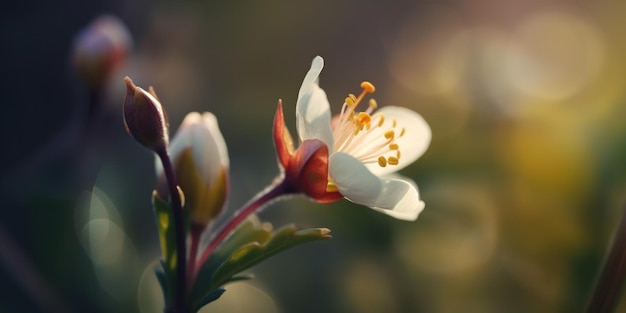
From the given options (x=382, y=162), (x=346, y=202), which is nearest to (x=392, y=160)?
(x=382, y=162)

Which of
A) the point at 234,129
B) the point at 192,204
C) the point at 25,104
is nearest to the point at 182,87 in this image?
the point at 234,129

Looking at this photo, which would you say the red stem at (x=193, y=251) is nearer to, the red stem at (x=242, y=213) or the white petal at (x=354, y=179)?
the red stem at (x=242, y=213)

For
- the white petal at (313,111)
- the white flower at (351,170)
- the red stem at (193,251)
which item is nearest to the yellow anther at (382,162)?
the white flower at (351,170)

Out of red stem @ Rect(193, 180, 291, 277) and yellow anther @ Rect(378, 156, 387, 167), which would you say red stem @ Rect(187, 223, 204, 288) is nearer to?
red stem @ Rect(193, 180, 291, 277)

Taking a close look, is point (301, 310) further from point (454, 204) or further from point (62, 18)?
point (62, 18)

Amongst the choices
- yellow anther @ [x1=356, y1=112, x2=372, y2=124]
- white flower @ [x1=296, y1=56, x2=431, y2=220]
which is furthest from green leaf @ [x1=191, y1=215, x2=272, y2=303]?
yellow anther @ [x1=356, y1=112, x2=372, y2=124]

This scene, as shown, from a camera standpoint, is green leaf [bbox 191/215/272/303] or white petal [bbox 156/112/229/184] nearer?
green leaf [bbox 191/215/272/303]
